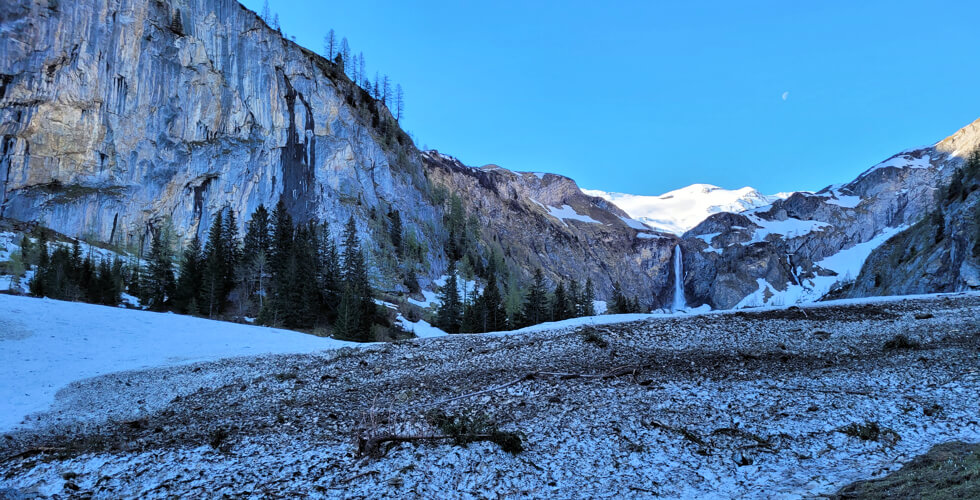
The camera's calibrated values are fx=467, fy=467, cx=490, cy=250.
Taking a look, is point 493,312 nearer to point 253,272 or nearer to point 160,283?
point 253,272

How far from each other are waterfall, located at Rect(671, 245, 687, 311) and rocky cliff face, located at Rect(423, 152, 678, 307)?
9.37ft

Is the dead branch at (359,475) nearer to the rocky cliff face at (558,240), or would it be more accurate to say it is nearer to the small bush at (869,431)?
the small bush at (869,431)

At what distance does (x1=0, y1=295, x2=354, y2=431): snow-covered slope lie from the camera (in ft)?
48.8

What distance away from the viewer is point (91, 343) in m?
19.5

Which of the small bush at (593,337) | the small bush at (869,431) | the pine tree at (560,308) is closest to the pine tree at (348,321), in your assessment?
the small bush at (593,337)

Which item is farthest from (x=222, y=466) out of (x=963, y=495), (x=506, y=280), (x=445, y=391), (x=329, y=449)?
(x=506, y=280)

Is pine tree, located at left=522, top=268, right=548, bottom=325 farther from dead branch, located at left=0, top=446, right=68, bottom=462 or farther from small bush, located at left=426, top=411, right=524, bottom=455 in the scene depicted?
dead branch, located at left=0, top=446, right=68, bottom=462

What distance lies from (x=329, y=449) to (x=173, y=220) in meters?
83.1

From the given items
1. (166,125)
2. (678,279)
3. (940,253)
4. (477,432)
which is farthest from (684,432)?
(678,279)

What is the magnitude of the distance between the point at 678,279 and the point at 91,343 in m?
193

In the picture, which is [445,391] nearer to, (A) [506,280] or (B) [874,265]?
(B) [874,265]

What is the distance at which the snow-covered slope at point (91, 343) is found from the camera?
1488cm

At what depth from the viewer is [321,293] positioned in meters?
46.7

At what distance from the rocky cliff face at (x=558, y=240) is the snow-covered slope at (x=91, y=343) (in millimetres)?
95117
